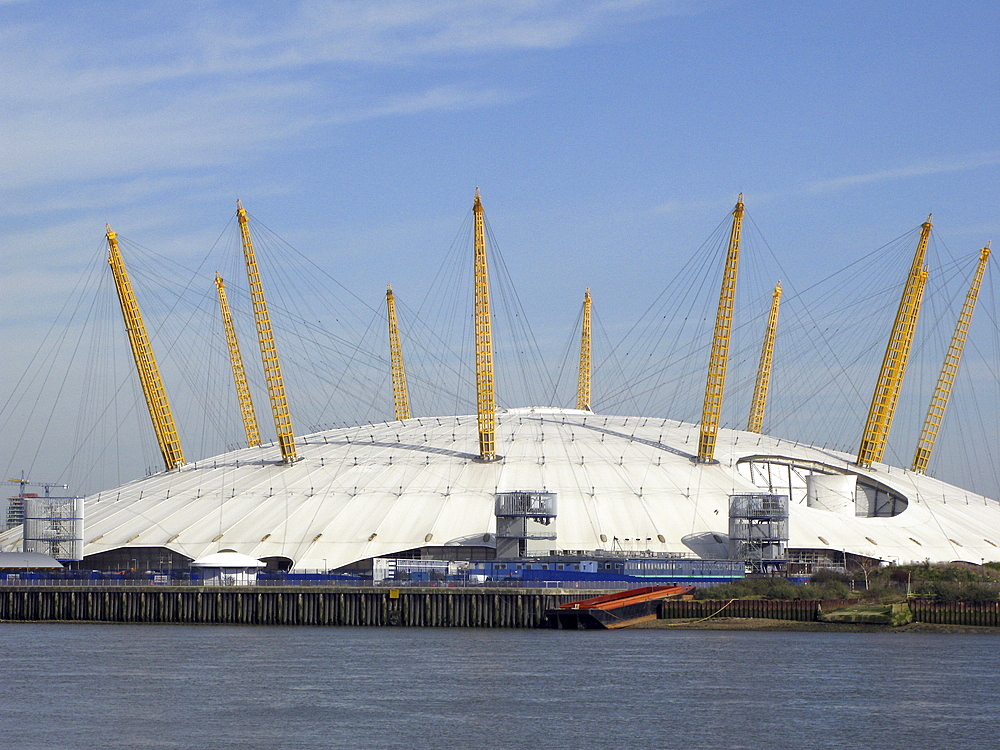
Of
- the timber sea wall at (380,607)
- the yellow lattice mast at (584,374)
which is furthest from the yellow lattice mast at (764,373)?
the timber sea wall at (380,607)

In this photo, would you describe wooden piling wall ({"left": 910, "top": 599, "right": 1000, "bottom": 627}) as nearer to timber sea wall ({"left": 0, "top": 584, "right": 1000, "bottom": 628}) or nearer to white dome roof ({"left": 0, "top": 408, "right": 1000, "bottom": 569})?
timber sea wall ({"left": 0, "top": 584, "right": 1000, "bottom": 628})

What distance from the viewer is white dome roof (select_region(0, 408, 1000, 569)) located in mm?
105312

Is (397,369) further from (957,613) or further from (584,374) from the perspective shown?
(957,613)

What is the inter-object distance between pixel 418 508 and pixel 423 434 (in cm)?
1857

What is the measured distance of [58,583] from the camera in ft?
333

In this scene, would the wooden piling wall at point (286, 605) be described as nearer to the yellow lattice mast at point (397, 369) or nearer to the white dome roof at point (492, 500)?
the white dome roof at point (492, 500)

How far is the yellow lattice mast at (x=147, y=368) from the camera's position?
127 meters

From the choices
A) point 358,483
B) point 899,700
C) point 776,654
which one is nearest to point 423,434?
point 358,483

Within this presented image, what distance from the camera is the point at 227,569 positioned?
99750 mm

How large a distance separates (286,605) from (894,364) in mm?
57484

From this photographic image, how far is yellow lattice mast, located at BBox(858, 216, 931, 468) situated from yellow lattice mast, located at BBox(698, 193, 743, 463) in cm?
1540

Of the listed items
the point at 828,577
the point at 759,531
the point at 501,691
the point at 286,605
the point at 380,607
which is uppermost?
the point at 759,531

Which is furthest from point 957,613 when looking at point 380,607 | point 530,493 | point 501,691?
point 501,691

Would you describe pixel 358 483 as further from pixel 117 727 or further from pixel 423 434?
pixel 117 727
